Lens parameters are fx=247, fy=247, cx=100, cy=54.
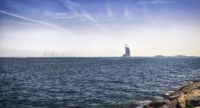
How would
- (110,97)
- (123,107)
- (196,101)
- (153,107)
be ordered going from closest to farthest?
(196,101) → (153,107) → (123,107) → (110,97)

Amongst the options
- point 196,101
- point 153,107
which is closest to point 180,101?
point 196,101

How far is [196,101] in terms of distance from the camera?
73.9ft

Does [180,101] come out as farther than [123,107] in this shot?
No

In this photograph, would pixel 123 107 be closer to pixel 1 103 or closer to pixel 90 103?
pixel 90 103

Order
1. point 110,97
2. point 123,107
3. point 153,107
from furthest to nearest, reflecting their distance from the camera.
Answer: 1. point 110,97
2. point 123,107
3. point 153,107

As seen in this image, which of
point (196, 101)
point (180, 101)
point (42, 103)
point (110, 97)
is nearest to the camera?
point (196, 101)

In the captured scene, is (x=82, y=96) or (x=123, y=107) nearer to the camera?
(x=123, y=107)

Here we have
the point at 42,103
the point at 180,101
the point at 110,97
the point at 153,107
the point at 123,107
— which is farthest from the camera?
the point at 110,97

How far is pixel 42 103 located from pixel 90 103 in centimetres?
645

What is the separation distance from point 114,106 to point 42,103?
9.70 m

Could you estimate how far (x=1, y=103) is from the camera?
32.8 metres

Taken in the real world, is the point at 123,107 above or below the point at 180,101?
below

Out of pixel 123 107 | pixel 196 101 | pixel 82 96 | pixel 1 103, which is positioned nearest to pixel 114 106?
pixel 123 107

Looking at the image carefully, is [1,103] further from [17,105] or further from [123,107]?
[123,107]
